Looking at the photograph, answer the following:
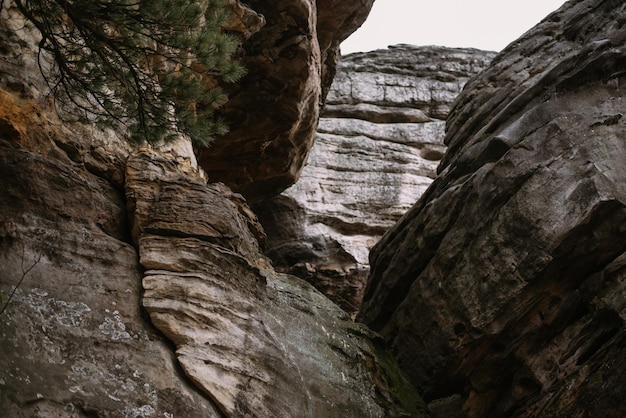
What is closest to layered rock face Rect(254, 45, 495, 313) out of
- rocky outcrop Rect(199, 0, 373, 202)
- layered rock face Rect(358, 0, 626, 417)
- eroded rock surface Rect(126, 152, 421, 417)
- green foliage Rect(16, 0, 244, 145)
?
rocky outcrop Rect(199, 0, 373, 202)

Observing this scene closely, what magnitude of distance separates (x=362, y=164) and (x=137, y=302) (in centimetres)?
1495

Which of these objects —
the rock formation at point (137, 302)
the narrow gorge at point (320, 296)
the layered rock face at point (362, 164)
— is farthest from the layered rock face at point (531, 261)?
the layered rock face at point (362, 164)

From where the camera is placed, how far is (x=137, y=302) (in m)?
7.35

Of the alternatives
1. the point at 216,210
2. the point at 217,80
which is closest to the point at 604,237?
the point at 216,210

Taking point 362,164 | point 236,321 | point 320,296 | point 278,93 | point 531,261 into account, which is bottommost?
point 236,321

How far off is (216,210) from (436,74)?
1755 cm

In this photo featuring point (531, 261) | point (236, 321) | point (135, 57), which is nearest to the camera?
point (236, 321)

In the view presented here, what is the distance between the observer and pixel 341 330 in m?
9.49

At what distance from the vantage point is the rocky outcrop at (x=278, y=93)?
12.7m

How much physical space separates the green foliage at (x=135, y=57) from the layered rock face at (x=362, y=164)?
32.4 feet

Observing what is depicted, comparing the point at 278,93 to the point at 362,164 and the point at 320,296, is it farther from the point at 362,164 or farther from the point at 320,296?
the point at 362,164

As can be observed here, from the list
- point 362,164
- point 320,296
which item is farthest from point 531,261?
point 362,164

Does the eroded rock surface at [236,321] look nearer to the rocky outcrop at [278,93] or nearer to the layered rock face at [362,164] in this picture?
the rocky outcrop at [278,93]

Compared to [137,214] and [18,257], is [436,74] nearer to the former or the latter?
[137,214]
